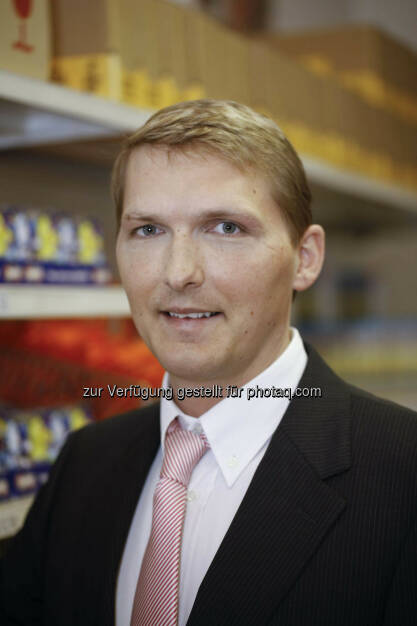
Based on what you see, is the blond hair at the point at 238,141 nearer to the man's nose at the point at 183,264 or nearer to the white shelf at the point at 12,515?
the man's nose at the point at 183,264

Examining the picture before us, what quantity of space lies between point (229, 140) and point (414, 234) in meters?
2.98

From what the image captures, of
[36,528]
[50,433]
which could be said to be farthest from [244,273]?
[50,433]

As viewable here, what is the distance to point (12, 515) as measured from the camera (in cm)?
155

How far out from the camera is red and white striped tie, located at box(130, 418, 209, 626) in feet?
3.49

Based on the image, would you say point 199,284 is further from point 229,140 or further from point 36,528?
point 36,528

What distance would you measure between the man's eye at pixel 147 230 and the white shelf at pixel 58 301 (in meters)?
0.44

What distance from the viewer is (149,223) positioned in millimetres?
1132

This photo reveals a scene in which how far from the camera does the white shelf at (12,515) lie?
5.03ft

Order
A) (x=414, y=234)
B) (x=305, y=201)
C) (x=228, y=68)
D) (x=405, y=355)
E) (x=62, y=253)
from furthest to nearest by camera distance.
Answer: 1. (x=414, y=234)
2. (x=405, y=355)
3. (x=228, y=68)
4. (x=62, y=253)
5. (x=305, y=201)

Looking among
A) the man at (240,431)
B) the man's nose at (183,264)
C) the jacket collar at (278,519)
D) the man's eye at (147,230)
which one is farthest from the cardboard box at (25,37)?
the jacket collar at (278,519)

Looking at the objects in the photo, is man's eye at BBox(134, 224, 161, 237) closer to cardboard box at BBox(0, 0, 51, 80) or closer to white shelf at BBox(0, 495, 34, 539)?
cardboard box at BBox(0, 0, 51, 80)

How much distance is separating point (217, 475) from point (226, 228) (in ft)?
1.34

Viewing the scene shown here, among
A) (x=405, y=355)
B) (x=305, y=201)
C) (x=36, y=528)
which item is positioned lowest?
(x=405, y=355)

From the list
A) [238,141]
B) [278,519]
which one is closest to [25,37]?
[238,141]
